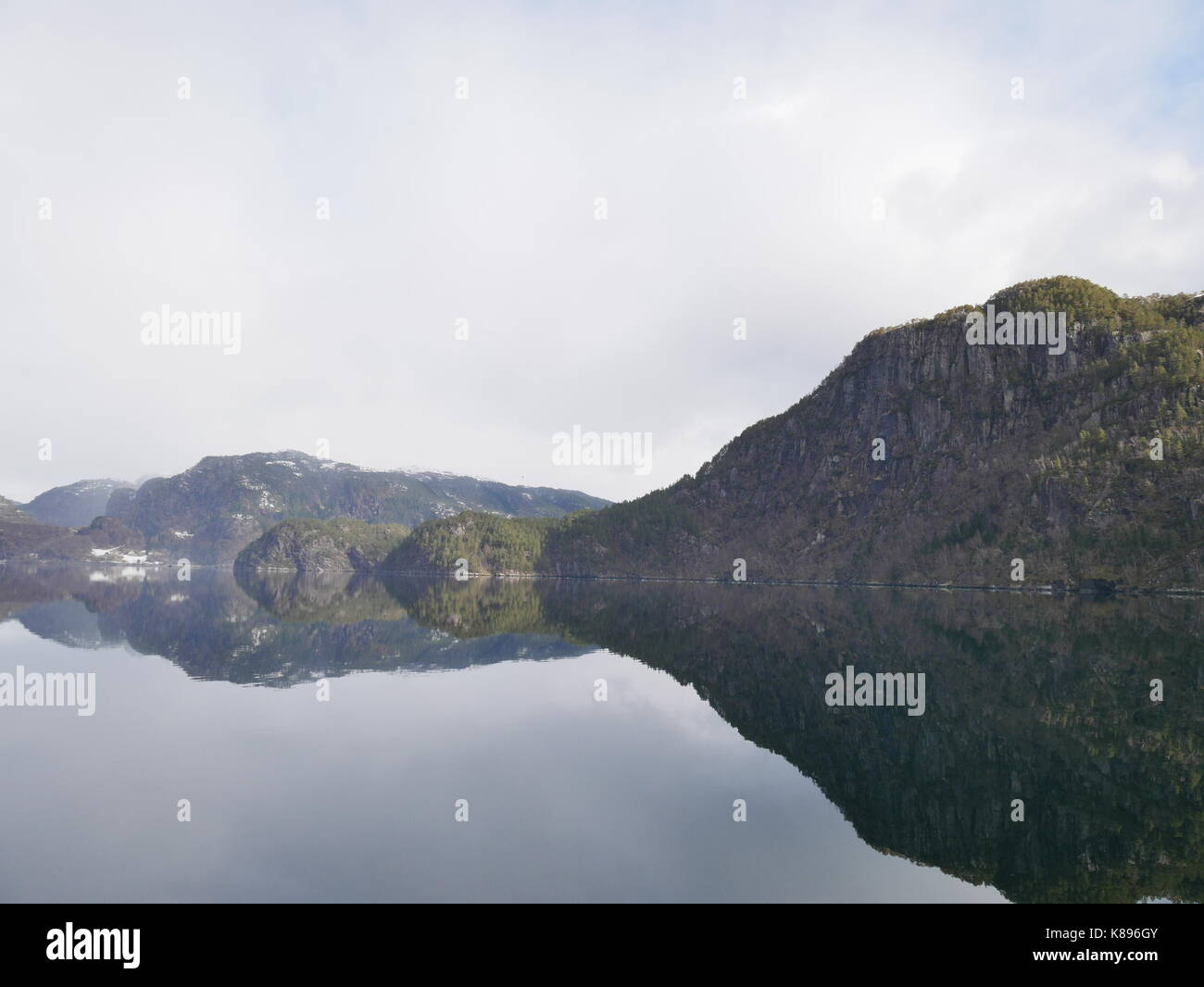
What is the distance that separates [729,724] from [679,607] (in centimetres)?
10601

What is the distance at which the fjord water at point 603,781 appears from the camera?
61.7 ft

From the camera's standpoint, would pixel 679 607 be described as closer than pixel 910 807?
No

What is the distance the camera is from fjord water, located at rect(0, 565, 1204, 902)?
61.7 ft

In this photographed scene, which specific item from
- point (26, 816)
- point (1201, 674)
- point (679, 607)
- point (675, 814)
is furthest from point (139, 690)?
point (679, 607)

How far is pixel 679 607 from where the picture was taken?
14275 centimetres

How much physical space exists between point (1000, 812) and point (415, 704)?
31.8m

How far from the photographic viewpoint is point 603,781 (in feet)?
91.0
